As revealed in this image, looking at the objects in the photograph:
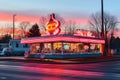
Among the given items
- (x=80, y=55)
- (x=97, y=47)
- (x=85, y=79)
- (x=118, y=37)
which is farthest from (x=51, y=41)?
(x=118, y=37)

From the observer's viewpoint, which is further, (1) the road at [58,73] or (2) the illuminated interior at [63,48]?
(2) the illuminated interior at [63,48]

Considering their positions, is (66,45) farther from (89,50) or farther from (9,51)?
(9,51)

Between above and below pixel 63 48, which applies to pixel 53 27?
above

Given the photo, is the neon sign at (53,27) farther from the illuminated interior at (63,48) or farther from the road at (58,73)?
the road at (58,73)

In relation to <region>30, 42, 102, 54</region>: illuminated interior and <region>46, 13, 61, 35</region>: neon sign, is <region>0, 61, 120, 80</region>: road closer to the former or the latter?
<region>30, 42, 102, 54</region>: illuminated interior

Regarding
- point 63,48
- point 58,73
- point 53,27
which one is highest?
point 53,27

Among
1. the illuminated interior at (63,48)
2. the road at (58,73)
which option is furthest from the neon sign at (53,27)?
the road at (58,73)

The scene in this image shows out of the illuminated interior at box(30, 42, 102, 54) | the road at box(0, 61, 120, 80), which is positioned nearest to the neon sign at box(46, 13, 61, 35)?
the illuminated interior at box(30, 42, 102, 54)

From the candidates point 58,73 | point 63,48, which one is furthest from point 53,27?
point 58,73

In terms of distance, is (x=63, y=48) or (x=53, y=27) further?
(x=53, y=27)

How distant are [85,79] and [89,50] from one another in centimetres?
4250

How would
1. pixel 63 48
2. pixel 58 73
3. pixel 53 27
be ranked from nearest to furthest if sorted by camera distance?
pixel 58 73, pixel 63 48, pixel 53 27

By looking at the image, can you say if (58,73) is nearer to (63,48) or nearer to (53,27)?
(63,48)

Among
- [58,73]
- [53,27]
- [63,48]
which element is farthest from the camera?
[53,27]
